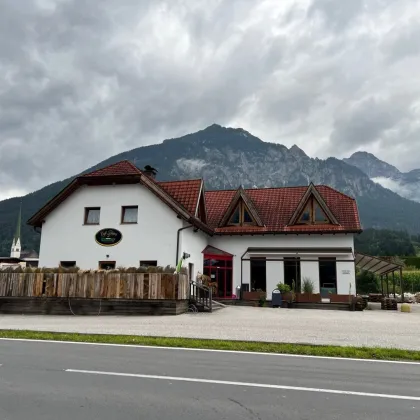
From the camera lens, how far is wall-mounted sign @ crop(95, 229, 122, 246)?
23.4m

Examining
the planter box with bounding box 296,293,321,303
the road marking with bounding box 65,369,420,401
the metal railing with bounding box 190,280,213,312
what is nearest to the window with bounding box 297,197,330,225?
the planter box with bounding box 296,293,321,303

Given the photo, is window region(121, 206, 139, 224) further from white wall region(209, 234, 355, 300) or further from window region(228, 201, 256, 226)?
window region(228, 201, 256, 226)

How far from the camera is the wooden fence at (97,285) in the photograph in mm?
18031

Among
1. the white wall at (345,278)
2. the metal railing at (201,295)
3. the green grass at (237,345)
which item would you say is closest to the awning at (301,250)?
the white wall at (345,278)

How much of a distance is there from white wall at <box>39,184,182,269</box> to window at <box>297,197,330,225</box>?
28.6ft

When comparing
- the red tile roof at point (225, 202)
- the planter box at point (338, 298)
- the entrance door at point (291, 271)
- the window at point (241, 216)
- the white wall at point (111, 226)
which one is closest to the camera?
the white wall at point (111, 226)

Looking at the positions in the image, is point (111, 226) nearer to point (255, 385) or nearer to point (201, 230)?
point (201, 230)

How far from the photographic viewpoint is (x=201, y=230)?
25750mm

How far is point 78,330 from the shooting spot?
1270cm

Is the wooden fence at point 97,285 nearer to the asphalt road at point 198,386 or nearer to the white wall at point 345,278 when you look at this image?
the asphalt road at point 198,386

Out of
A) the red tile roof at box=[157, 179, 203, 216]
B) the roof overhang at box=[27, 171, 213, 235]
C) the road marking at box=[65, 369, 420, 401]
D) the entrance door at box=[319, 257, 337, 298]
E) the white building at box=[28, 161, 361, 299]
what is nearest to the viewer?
the road marking at box=[65, 369, 420, 401]

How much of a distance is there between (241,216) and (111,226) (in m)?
8.79

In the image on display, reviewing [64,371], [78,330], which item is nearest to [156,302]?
[78,330]

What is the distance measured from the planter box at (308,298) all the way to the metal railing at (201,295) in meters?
6.41
